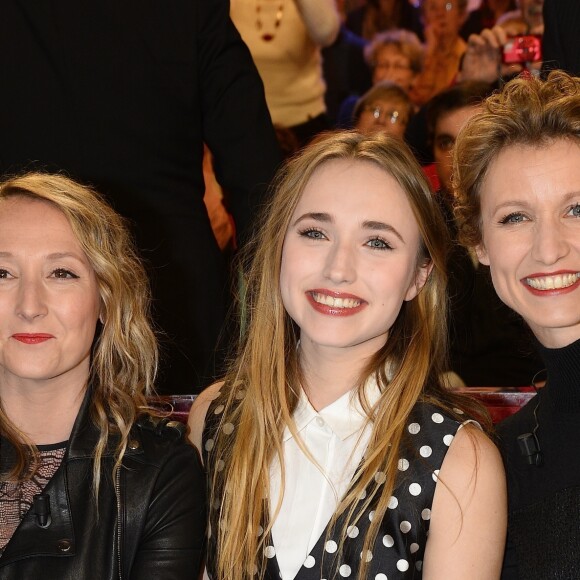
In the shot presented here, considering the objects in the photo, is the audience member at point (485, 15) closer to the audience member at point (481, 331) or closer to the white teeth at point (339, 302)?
the audience member at point (481, 331)

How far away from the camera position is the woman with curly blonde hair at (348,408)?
2.18m

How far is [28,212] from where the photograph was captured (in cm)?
240

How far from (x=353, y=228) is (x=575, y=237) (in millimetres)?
452

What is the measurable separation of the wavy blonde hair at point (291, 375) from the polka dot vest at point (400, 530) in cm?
2

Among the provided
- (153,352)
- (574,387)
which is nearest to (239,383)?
(153,352)

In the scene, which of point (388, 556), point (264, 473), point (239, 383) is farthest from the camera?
point (239, 383)

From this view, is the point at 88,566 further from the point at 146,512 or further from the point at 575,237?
the point at 575,237

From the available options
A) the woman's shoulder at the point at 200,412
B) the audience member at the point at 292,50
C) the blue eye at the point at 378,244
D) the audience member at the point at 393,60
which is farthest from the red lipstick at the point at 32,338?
the audience member at the point at 393,60

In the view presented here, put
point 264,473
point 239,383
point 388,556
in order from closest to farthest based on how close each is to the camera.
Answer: point 388,556 → point 264,473 → point 239,383

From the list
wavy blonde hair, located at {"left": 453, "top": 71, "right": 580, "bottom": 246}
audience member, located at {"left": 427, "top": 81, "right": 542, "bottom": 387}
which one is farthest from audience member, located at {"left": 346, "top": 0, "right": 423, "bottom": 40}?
wavy blonde hair, located at {"left": 453, "top": 71, "right": 580, "bottom": 246}

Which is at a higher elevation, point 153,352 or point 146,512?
point 153,352

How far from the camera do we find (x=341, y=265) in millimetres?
2299

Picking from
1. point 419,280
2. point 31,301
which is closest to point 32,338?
point 31,301

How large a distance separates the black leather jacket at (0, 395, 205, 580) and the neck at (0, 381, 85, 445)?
54 mm
